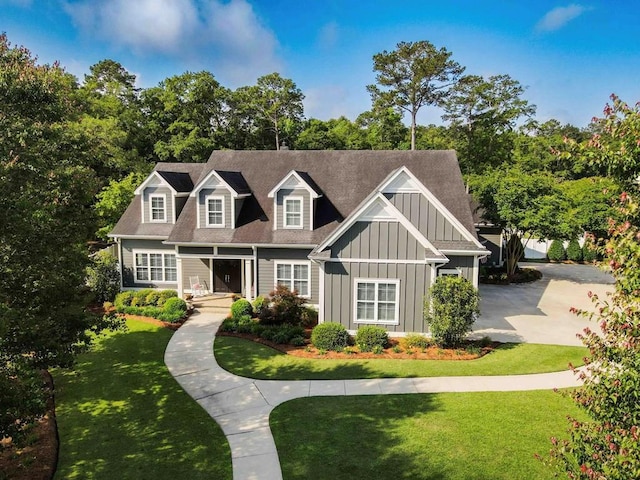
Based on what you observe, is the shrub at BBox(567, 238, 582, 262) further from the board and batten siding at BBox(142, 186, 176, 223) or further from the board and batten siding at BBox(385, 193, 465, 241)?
the board and batten siding at BBox(142, 186, 176, 223)

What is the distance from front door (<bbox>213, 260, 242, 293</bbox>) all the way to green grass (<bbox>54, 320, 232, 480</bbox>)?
7.80 metres

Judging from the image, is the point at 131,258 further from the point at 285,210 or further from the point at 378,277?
the point at 378,277

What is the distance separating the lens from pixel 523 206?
90.4ft

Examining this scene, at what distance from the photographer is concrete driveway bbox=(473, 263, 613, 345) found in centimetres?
1878

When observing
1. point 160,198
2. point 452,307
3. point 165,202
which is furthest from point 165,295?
point 452,307

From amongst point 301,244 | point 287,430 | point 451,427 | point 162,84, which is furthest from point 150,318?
point 162,84

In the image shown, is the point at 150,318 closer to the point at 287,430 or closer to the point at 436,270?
the point at 287,430

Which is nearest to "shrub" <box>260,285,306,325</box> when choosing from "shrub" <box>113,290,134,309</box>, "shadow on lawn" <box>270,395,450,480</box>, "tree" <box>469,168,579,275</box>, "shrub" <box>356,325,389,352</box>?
"shrub" <box>356,325,389,352</box>

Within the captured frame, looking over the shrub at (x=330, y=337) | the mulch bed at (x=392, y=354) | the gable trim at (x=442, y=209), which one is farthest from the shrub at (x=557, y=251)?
the shrub at (x=330, y=337)

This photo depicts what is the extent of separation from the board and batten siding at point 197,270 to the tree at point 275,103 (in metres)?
30.5

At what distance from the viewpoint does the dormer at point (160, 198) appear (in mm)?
23484

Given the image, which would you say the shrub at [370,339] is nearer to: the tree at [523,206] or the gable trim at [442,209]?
the gable trim at [442,209]

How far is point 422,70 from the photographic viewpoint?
4216 centimetres

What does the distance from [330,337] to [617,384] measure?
12057 mm
